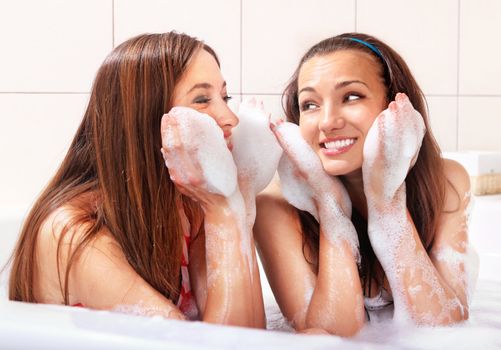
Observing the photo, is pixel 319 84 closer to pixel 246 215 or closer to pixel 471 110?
pixel 246 215

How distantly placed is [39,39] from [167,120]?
88 cm

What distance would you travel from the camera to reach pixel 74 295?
96 cm

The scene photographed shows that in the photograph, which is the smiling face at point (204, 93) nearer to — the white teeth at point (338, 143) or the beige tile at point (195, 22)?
Answer: the white teeth at point (338, 143)

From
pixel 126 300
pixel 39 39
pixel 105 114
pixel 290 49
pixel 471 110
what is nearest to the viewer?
pixel 126 300

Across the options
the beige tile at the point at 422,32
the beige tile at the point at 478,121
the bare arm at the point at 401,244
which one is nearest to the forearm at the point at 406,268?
the bare arm at the point at 401,244

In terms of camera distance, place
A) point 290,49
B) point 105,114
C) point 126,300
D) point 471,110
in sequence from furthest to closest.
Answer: point 471,110 → point 290,49 → point 105,114 → point 126,300

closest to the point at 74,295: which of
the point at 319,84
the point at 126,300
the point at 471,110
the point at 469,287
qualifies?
the point at 126,300

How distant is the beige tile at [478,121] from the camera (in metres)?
2.21

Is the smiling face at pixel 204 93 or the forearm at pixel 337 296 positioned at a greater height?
the smiling face at pixel 204 93

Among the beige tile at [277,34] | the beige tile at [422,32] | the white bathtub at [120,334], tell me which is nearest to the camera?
the white bathtub at [120,334]

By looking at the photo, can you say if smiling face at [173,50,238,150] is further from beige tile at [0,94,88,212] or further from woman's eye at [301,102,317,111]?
beige tile at [0,94,88,212]

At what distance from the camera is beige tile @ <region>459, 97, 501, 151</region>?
2211 mm

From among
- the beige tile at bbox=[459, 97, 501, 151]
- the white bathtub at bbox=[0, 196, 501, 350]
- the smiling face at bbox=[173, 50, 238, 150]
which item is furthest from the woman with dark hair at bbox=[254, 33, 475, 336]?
the beige tile at bbox=[459, 97, 501, 151]

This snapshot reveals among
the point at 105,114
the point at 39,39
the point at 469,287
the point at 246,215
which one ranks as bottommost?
the point at 469,287
